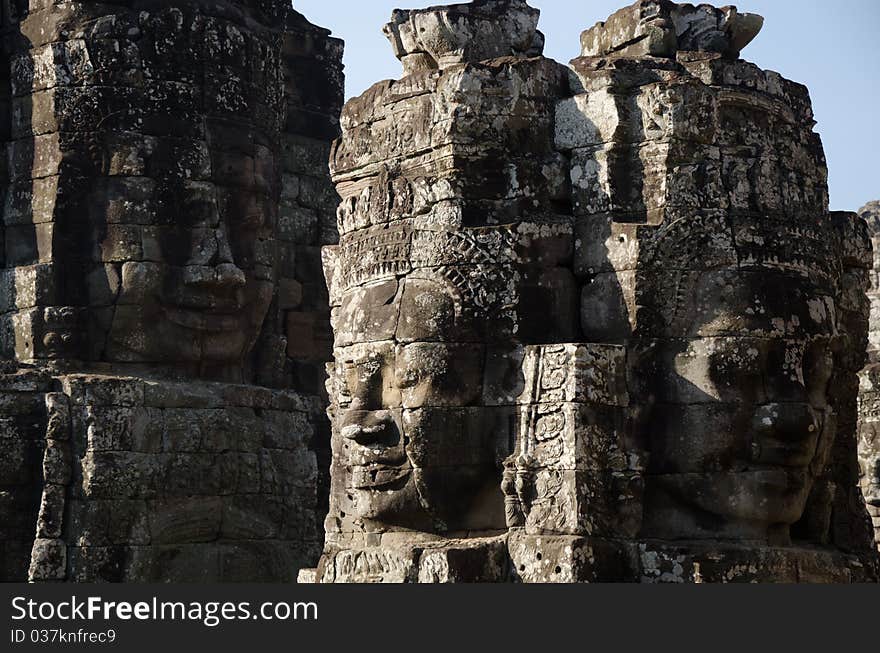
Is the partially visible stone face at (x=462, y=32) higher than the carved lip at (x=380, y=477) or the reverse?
higher

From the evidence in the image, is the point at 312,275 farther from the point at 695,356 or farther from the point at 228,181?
the point at 695,356

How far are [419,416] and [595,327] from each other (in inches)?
43.3

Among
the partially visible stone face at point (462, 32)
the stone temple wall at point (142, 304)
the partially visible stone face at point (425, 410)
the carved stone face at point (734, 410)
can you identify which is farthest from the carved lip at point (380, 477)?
the stone temple wall at point (142, 304)

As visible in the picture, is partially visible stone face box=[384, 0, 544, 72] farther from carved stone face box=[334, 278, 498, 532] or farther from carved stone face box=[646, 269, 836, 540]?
carved stone face box=[646, 269, 836, 540]

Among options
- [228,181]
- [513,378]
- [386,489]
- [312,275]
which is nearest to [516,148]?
[513,378]

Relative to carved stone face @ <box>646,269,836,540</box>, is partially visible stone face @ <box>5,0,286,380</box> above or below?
above

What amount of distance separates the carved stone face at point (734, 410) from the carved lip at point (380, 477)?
53.5 inches

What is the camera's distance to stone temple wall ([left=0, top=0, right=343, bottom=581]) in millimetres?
15367

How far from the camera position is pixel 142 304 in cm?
1580

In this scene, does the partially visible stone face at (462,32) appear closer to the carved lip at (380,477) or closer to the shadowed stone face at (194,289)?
the carved lip at (380,477)

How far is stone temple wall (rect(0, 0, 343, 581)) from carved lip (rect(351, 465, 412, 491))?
470cm

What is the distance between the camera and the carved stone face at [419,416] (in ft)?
35.4

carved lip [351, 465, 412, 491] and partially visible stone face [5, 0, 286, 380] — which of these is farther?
partially visible stone face [5, 0, 286, 380]

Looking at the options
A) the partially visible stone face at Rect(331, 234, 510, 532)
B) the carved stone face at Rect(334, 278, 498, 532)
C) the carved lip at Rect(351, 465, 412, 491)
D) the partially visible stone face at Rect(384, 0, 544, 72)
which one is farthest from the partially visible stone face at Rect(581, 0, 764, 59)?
the carved lip at Rect(351, 465, 412, 491)
